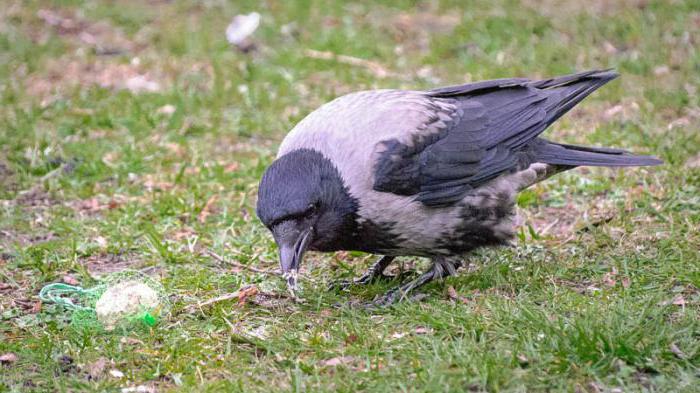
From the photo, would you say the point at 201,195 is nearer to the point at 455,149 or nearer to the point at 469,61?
the point at 455,149

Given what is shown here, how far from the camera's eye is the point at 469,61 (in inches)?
352

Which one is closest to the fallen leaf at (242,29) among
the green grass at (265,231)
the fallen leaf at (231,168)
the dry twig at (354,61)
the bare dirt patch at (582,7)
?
the green grass at (265,231)

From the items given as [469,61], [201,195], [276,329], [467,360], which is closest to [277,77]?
[469,61]

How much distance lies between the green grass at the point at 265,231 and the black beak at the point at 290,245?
0.99 ft

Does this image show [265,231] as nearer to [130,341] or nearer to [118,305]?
[118,305]

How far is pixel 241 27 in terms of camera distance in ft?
32.9

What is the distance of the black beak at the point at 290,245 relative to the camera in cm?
462

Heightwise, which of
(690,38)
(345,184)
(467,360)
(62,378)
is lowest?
(62,378)

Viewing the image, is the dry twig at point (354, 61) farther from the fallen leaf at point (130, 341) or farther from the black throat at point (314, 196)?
the fallen leaf at point (130, 341)

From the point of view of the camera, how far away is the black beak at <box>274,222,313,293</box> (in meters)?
4.62

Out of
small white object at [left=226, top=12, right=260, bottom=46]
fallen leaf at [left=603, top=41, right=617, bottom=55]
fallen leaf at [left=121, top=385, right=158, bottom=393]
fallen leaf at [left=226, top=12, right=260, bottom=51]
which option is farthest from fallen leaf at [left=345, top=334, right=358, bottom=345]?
small white object at [left=226, top=12, right=260, bottom=46]

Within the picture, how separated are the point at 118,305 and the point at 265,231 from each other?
5.09 feet

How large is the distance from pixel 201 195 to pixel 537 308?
9.62 ft

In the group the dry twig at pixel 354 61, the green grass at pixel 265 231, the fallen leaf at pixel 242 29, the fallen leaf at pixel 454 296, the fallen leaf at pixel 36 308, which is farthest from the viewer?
the fallen leaf at pixel 242 29
